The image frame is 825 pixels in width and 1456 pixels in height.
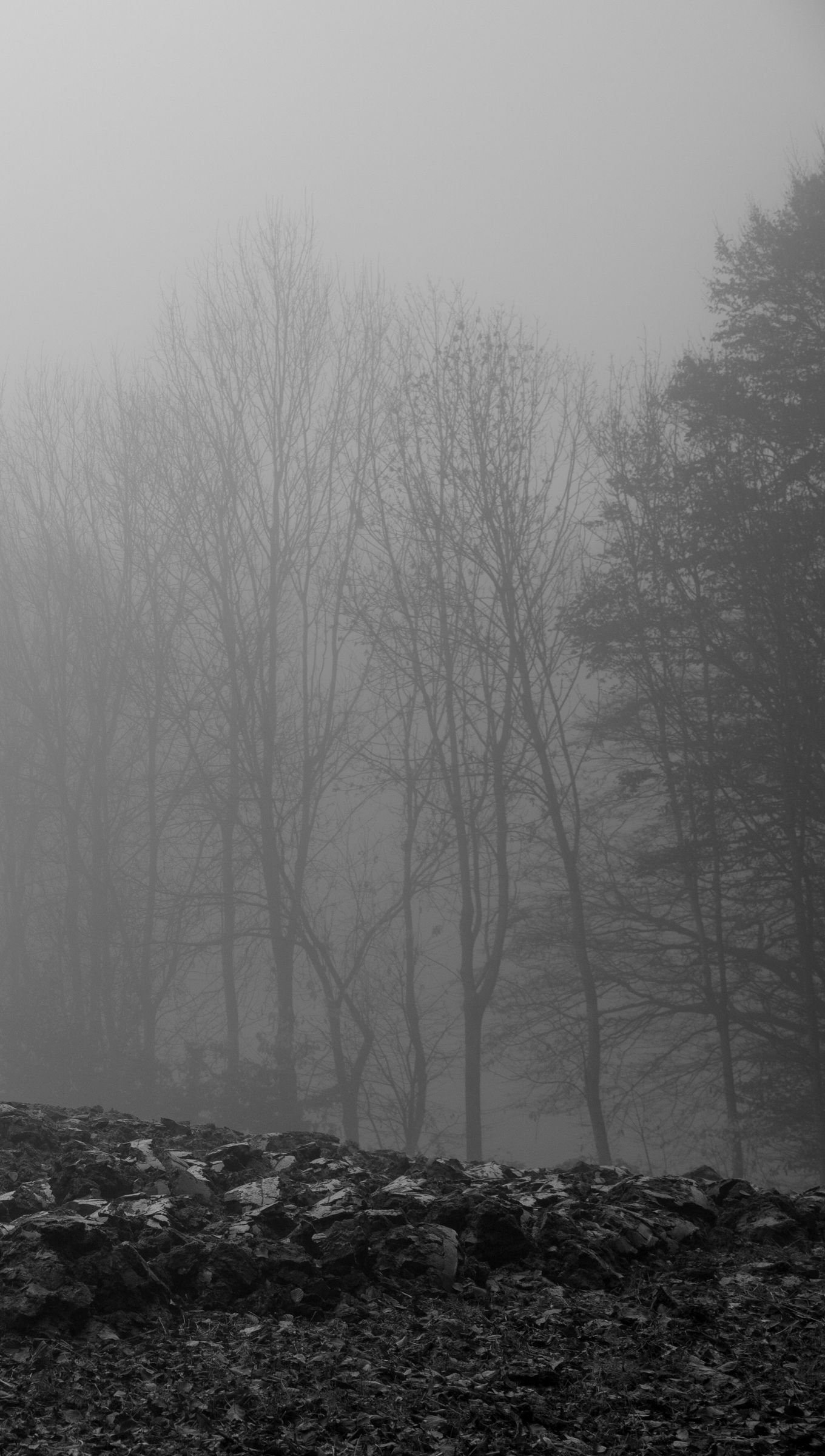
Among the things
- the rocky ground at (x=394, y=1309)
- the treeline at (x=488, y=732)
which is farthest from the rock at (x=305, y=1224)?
the treeline at (x=488, y=732)

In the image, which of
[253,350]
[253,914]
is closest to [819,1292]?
[253,914]

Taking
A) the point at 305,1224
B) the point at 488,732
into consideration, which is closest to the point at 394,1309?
the point at 305,1224

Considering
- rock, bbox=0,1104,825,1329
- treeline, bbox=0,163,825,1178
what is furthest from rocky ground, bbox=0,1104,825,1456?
treeline, bbox=0,163,825,1178

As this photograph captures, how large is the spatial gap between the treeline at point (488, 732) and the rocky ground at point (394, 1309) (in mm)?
8268

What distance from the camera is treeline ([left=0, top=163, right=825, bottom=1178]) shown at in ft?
51.1

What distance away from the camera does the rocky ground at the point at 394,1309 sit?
11.0 ft

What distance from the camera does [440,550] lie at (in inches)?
646

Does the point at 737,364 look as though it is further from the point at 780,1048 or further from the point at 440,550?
the point at 780,1048

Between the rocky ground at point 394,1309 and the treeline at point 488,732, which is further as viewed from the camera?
the treeline at point 488,732

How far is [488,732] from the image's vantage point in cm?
1684

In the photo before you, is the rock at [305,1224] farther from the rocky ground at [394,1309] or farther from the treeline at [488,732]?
the treeline at [488,732]

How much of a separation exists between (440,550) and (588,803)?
547 centimetres

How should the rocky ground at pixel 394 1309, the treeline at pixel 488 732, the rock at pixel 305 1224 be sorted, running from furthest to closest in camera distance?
1. the treeline at pixel 488 732
2. the rock at pixel 305 1224
3. the rocky ground at pixel 394 1309

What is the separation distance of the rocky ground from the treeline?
8268 mm
